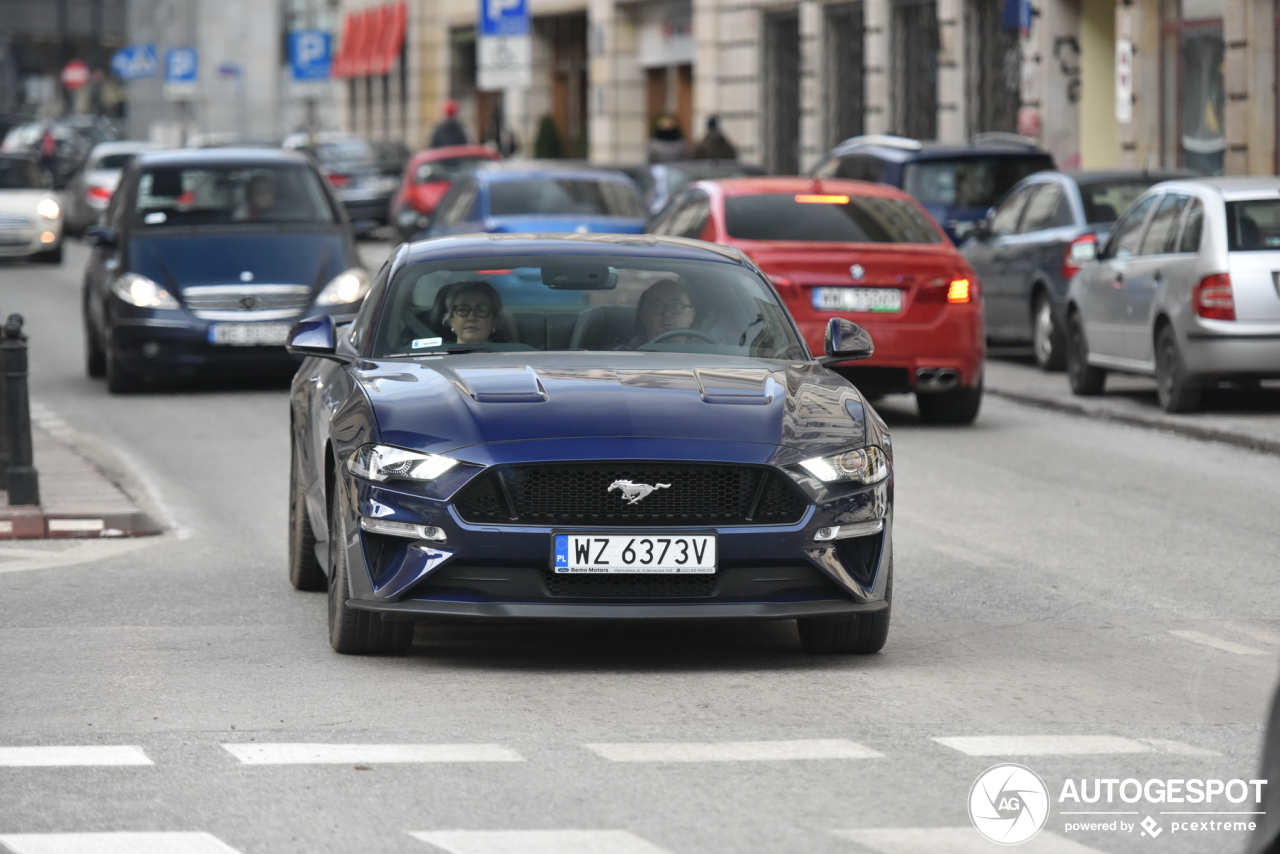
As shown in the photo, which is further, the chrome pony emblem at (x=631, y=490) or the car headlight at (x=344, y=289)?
the car headlight at (x=344, y=289)

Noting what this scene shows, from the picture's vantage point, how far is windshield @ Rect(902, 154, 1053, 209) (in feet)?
76.8

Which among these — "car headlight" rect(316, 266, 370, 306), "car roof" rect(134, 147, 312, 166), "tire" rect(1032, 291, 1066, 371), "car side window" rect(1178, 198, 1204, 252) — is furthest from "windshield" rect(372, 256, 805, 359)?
"tire" rect(1032, 291, 1066, 371)

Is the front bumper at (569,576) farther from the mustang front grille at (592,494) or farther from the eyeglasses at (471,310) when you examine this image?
the eyeglasses at (471,310)

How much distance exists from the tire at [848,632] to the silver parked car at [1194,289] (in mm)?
8593

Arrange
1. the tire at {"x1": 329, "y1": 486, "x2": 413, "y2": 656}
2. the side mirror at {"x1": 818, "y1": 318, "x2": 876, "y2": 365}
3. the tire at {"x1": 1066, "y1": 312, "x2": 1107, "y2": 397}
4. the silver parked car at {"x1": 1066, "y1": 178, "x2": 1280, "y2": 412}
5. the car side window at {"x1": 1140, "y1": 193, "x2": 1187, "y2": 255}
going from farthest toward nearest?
1. the tire at {"x1": 1066, "y1": 312, "x2": 1107, "y2": 397}
2. the car side window at {"x1": 1140, "y1": 193, "x2": 1187, "y2": 255}
3. the silver parked car at {"x1": 1066, "y1": 178, "x2": 1280, "y2": 412}
4. the side mirror at {"x1": 818, "y1": 318, "x2": 876, "y2": 365}
5. the tire at {"x1": 329, "y1": 486, "x2": 413, "y2": 656}

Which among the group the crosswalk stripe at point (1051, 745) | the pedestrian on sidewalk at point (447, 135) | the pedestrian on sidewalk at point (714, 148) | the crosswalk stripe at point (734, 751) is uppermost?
the pedestrian on sidewalk at point (447, 135)

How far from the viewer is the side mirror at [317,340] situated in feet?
28.8

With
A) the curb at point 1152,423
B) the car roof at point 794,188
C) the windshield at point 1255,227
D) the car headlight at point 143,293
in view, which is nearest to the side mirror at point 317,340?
the curb at point 1152,423

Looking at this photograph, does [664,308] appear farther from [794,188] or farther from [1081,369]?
[1081,369]

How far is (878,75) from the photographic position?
A: 37719 mm

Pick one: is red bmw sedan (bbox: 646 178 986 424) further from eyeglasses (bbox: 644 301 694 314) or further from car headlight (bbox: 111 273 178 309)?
eyeglasses (bbox: 644 301 694 314)

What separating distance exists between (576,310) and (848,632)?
1.57 metres

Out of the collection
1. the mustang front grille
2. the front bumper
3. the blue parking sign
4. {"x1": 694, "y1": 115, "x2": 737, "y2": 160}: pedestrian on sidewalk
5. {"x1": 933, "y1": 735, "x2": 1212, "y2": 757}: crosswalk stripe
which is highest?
the blue parking sign

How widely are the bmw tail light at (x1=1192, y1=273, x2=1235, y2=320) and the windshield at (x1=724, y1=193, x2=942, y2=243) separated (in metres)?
1.73
